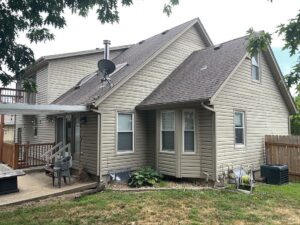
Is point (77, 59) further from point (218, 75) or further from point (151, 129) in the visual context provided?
point (218, 75)

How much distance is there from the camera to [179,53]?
1412cm

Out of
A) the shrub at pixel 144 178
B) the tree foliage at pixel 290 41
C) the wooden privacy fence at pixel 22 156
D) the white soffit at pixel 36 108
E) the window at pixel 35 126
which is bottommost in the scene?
the shrub at pixel 144 178

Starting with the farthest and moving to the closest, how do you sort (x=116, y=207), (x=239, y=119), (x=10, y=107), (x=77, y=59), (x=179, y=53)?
1. (x=77, y=59)
2. (x=179, y=53)
3. (x=239, y=119)
4. (x=10, y=107)
5. (x=116, y=207)

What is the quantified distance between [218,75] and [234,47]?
2.84 metres

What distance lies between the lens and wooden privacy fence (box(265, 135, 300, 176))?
37.7 feet

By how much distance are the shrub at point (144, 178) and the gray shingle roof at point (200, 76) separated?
2.55 m

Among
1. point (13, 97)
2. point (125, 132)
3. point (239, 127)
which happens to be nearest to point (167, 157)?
point (125, 132)

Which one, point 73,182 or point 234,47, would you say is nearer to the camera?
point 73,182

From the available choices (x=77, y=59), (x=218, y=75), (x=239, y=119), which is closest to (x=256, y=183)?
(x=239, y=119)

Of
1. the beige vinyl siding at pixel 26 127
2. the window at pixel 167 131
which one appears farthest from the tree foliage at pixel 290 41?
the beige vinyl siding at pixel 26 127

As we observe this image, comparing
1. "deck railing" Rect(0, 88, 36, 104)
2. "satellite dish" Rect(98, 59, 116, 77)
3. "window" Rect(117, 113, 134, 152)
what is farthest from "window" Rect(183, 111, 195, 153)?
"deck railing" Rect(0, 88, 36, 104)

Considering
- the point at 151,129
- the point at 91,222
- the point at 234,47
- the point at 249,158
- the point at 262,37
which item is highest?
the point at 234,47

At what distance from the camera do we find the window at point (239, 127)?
11.4m

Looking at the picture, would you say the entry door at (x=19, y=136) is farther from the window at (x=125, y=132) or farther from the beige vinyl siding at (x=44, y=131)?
the window at (x=125, y=132)
